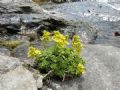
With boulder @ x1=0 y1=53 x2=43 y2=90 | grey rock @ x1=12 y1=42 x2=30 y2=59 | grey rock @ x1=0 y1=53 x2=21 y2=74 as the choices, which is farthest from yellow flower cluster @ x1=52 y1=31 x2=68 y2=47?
grey rock @ x1=12 y1=42 x2=30 y2=59

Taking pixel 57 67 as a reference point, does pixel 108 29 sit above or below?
below

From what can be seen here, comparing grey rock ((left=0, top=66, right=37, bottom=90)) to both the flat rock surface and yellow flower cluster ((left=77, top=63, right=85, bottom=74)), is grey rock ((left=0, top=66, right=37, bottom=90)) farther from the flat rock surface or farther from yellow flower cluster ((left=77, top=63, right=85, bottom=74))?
yellow flower cluster ((left=77, top=63, right=85, bottom=74))

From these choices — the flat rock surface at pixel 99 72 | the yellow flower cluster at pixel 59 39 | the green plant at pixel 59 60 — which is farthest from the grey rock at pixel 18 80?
the yellow flower cluster at pixel 59 39

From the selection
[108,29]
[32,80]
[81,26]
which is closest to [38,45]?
[32,80]

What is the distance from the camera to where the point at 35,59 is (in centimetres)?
736

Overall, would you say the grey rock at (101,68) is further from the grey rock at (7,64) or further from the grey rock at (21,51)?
the grey rock at (21,51)

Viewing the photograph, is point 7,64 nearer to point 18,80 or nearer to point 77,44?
point 18,80

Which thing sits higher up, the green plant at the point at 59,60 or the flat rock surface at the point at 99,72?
the green plant at the point at 59,60

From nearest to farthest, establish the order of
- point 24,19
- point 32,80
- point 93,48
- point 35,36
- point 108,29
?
point 32,80 → point 93,48 → point 35,36 → point 24,19 → point 108,29

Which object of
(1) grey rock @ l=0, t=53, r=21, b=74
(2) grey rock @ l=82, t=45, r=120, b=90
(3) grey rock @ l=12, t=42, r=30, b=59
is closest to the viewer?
(1) grey rock @ l=0, t=53, r=21, b=74

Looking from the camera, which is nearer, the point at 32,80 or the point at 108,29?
the point at 32,80

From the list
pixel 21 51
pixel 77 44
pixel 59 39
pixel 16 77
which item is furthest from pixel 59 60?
pixel 21 51

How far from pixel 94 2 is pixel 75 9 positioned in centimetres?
334

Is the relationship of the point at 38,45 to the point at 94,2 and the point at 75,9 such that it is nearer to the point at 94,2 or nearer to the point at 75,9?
the point at 75,9
